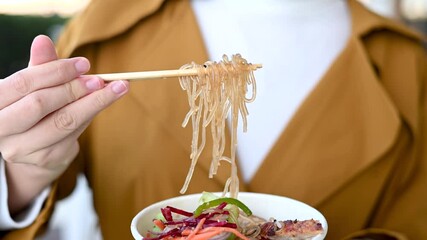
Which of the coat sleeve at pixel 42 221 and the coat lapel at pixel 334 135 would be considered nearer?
the coat sleeve at pixel 42 221

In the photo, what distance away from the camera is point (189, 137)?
1007 mm

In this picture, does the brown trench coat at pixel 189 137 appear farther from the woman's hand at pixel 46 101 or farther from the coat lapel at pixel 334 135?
the woman's hand at pixel 46 101

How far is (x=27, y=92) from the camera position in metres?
0.69

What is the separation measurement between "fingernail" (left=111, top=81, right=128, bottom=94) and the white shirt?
372 mm

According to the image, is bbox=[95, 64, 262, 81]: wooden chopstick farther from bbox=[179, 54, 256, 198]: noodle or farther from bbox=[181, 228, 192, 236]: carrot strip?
bbox=[181, 228, 192, 236]: carrot strip

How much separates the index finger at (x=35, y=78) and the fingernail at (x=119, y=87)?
0.17ft

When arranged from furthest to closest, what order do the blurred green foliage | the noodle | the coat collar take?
1. the blurred green foliage
2. the coat collar
3. the noodle

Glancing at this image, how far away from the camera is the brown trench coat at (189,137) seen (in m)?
1.01

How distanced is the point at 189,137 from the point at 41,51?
374 millimetres

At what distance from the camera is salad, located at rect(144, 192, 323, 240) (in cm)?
64

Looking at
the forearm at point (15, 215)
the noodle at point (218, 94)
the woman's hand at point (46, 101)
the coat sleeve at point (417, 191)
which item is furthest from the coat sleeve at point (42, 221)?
the coat sleeve at point (417, 191)

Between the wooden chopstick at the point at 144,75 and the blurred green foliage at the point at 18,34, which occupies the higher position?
the blurred green foliage at the point at 18,34

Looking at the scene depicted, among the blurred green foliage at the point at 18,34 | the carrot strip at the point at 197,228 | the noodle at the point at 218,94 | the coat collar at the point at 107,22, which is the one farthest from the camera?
the blurred green foliage at the point at 18,34

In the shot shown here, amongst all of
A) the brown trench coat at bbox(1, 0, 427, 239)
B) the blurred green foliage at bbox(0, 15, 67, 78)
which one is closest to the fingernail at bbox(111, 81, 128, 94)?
the brown trench coat at bbox(1, 0, 427, 239)
